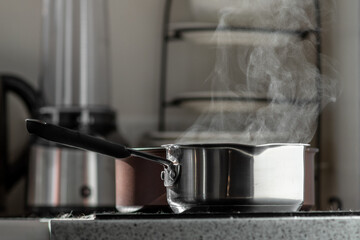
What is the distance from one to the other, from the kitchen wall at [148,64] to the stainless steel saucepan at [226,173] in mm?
1230

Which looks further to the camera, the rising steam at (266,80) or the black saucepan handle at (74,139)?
the rising steam at (266,80)

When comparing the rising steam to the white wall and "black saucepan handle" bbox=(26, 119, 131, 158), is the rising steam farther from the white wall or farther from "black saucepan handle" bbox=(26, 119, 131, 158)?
"black saucepan handle" bbox=(26, 119, 131, 158)

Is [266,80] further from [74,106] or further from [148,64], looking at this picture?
[148,64]

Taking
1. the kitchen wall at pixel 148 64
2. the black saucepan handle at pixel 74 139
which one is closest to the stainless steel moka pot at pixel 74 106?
the kitchen wall at pixel 148 64

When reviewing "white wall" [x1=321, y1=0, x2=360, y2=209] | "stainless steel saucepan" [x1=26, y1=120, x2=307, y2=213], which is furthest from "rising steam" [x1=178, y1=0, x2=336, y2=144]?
"stainless steel saucepan" [x1=26, y1=120, x2=307, y2=213]

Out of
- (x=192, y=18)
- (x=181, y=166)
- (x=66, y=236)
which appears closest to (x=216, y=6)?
(x=192, y=18)

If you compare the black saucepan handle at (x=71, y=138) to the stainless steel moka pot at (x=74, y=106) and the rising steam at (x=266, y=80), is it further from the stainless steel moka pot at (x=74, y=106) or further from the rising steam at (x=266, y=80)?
the stainless steel moka pot at (x=74, y=106)

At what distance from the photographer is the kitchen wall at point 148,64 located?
190 cm

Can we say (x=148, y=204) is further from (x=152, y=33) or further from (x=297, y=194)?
(x=152, y=33)

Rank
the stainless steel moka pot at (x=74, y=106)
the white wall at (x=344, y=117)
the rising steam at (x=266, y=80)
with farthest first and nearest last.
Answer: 1. the white wall at (x=344, y=117)
2. the stainless steel moka pot at (x=74, y=106)
3. the rising steam at (x=266, y=80)

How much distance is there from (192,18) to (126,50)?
8.3 inches

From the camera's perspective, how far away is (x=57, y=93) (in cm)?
170

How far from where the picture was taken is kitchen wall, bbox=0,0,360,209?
1.90m

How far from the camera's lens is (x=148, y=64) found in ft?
6.61
